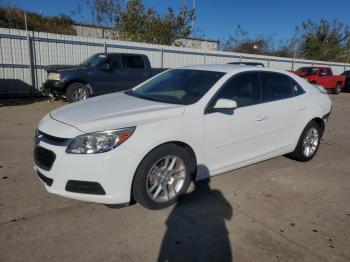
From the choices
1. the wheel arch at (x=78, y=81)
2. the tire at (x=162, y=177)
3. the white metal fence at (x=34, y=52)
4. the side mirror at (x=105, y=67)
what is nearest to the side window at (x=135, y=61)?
the side mirror at (x=105, y=67)

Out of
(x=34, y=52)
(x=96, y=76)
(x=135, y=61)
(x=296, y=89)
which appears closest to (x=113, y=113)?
(x=296, y=89)

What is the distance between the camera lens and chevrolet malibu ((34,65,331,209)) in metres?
2.92

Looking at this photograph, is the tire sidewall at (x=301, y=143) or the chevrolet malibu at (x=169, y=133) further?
the tire sidewall at (x=301, y=143)

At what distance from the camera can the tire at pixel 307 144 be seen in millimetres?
5023

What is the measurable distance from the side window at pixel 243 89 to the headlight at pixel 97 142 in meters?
1.41

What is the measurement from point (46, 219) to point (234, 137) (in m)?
2.35

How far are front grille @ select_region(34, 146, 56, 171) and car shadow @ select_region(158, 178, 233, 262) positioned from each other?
133 centimetres

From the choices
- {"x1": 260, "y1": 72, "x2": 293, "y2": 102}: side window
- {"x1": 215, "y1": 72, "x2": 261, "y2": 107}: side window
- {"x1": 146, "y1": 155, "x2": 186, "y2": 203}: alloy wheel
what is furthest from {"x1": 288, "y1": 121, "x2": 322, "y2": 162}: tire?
{"x1": 146, "y1": 155, "x2": 186, "y2": 203}: alloy wheel

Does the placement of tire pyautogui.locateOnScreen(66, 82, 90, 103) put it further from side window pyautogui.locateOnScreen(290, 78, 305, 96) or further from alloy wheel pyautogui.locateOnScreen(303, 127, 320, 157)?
alloy wheel pyautogui.locateOnScreen(303, 127, 320, 157)

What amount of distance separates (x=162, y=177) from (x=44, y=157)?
1.24 m

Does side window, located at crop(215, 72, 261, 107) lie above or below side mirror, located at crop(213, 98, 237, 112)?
above

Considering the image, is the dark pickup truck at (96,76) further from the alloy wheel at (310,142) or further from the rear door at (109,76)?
the alloy wheel at (310,142)

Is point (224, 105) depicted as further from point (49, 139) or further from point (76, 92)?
point (76, 92)

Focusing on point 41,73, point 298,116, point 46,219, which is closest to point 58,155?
point 46,219
